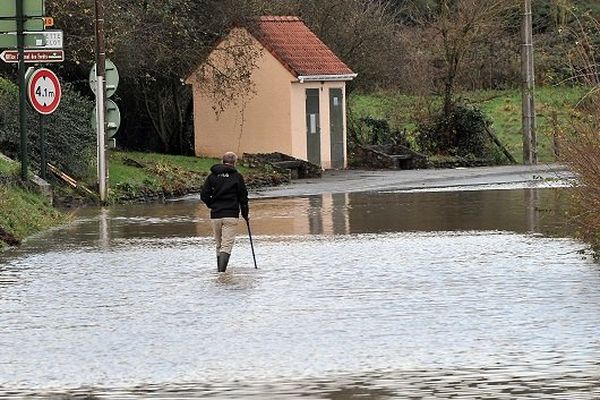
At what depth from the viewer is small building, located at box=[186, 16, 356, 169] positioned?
45.5m

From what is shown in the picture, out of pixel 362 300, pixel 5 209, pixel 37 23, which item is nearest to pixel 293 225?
pixel 5 209

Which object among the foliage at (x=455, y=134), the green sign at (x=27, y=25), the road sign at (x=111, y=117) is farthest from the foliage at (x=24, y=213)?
the foliage at (x=455, y=134)

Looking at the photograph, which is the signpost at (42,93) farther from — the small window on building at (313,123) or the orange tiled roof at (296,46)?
the small window on building at (313,123)

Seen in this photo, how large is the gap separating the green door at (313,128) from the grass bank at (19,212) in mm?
16346

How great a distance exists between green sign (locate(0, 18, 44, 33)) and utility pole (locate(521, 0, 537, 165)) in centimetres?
2201

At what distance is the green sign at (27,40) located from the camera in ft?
96.7

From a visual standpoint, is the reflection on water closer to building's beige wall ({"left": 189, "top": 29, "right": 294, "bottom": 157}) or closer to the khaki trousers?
the khaki trousers

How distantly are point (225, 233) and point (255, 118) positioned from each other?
2775 centimetres

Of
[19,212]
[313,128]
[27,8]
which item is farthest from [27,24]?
[313,128]

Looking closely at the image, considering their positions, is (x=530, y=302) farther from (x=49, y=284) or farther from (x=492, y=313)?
(x=49, y=284)

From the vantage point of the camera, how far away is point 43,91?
30.2m

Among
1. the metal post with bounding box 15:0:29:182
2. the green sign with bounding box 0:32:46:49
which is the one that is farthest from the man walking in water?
the green sign with bounding box 0:32:46:49

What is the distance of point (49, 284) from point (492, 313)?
5.78 m

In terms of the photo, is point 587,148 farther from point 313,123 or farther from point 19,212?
point 313,123
